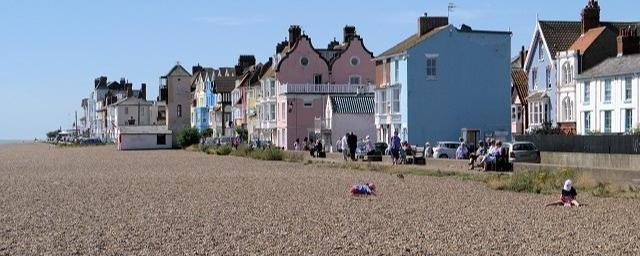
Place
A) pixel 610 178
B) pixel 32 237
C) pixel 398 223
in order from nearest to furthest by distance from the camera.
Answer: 1. pixel 32 237
2. pixel 398 223
3. pixel 610 178

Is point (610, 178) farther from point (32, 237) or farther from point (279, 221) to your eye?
point (32, 237)

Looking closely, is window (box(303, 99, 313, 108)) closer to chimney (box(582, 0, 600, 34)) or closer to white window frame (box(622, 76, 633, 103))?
chimney (box(582, 0, 600, 34))

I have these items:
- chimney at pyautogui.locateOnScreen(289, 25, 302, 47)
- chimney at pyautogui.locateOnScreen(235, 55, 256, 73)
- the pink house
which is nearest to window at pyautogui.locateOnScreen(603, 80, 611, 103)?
the pink house

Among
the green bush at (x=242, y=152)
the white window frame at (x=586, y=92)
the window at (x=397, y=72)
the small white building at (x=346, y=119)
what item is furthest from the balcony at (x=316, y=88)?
the white window frame at (x=586, y=92)

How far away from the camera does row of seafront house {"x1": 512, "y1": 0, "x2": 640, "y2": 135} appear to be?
55312mm

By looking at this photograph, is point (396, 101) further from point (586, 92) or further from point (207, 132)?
point (207, 132)

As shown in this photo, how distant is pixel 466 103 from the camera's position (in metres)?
64.4

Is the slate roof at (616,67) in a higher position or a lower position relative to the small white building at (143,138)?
higher

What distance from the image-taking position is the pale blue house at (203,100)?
125 meters

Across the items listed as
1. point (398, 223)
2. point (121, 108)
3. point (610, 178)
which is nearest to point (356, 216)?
point (398, 223)

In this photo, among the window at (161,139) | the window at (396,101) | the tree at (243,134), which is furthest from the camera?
the window at (161,139)

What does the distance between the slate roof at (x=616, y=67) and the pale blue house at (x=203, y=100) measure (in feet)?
230

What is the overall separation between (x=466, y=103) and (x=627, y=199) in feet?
123

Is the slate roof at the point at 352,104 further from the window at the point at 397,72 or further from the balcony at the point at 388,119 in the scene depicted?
the window at the point at 397,72
